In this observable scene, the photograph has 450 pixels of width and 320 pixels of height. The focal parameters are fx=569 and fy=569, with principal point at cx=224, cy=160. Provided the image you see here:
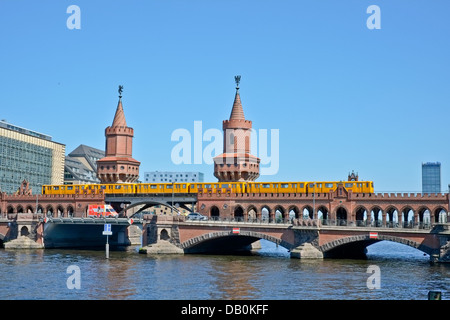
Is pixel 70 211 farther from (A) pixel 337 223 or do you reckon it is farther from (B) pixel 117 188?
(A) pixel 337 223

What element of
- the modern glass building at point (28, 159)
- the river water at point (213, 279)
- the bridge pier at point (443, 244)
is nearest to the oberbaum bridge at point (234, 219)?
the bridge pier at point (443, 244)

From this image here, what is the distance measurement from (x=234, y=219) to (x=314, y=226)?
17.6 m

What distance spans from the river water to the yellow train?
1587 centimetres

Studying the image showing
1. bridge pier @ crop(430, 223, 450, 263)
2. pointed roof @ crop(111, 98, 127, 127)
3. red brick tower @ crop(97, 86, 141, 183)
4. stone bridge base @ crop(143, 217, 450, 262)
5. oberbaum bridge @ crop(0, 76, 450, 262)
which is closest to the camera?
bridge pier @ crop(430, 223, 450, 263)

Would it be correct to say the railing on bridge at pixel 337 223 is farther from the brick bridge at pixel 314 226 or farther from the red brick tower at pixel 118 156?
the red brick tower at pixel 118 156

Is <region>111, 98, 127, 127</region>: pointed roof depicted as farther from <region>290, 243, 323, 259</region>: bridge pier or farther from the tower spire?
<region>290, 243, 323, 259</region>: bridge pier

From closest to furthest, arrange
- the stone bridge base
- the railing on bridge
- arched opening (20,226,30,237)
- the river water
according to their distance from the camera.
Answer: the river water, the stone bridge base, the railing on bridge, arched opening (20,226,30,237)

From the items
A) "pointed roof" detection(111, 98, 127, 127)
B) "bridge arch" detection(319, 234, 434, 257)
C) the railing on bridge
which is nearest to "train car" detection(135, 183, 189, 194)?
the railing on bridge

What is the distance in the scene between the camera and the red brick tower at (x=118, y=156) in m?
117

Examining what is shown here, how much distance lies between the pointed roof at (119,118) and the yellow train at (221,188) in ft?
51.2

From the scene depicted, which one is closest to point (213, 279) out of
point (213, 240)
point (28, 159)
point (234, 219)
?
point (213, 240)

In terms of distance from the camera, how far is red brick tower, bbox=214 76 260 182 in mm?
102188

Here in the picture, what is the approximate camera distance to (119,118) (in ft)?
392

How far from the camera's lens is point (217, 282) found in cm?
5288
